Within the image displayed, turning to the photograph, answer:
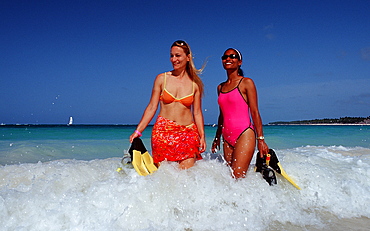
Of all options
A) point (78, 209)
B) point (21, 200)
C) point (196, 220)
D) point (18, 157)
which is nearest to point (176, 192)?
point (196, 220)

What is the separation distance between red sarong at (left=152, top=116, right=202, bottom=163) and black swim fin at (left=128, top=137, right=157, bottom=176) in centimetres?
15

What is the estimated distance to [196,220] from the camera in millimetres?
3463

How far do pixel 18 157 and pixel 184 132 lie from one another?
716 cm

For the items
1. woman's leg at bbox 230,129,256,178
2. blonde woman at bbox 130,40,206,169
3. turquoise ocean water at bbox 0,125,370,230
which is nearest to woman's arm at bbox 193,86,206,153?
blonde woman at bbox 130,40,206,169

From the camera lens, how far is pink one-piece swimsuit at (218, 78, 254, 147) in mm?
4230

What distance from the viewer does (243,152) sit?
13.7 feet

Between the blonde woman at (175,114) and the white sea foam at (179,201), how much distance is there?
0.72 ft

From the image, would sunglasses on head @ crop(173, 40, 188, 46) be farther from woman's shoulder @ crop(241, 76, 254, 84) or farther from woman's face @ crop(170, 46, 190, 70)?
woman's shoulder @ crop(241, 76, 254, 84)

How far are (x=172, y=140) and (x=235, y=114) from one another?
0.98 meters

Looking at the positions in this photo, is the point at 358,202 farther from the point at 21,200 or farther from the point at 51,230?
the point at 21,200

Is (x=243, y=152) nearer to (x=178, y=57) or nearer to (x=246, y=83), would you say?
(x=246, y=83)

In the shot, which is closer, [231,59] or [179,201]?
[179,201]

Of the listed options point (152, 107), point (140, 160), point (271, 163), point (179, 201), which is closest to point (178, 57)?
point (152, 107)

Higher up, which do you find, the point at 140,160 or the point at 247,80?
the point at 247,80
